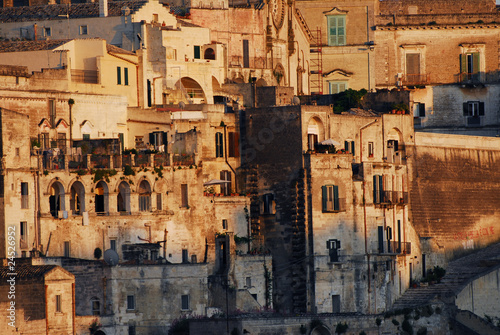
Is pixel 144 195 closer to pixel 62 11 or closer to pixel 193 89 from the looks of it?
pixel 193 89

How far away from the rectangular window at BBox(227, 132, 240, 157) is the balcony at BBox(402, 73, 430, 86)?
18.3 meters

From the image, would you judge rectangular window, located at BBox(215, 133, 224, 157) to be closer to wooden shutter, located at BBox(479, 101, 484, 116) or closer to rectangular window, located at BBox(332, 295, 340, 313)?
rectangular window, located at BBox(332, 295, 340, 313)

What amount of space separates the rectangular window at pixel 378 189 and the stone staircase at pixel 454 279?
487cm

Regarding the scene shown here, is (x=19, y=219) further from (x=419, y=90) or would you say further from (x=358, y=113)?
(x=419, y=90)

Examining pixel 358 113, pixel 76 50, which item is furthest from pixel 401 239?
pixel 76 50

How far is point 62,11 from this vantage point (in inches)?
3219

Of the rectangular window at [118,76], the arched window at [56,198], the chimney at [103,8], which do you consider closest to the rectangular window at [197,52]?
the chimney at [103,8]

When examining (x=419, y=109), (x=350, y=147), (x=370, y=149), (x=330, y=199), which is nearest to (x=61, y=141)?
(x=330, y=199)

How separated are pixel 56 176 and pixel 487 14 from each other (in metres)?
33.8

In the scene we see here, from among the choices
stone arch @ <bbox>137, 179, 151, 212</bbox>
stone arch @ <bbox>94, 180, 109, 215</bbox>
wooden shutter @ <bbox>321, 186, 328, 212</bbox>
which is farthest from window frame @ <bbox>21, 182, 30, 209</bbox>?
wooden shutter @ <bbox>321, 186, 328, 212</bbox>

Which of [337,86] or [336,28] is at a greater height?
[336,28]

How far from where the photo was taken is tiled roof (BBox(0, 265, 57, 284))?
63.3 meters

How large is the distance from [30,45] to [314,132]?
47.7ft

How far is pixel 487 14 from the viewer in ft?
303
